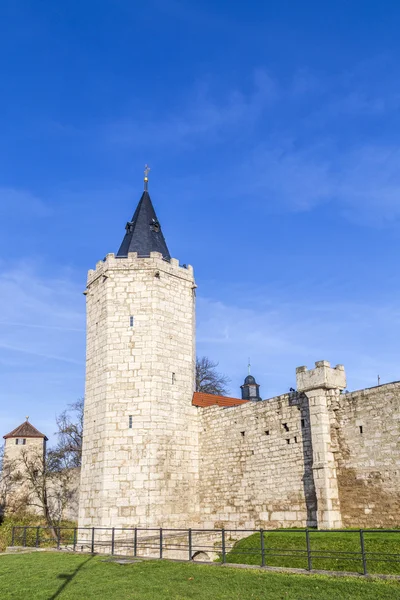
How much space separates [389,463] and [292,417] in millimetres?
3646

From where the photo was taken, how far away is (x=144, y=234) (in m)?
22.1

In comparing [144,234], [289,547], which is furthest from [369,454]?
[144,234]

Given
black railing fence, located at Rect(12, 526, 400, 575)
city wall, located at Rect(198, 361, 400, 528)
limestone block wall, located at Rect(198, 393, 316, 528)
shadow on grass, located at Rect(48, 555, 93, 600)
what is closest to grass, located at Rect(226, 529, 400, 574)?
black railing fence, located at Rect(12, 526, 400, 575)

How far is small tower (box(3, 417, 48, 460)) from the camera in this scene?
40.5 metres

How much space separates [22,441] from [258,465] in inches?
1159

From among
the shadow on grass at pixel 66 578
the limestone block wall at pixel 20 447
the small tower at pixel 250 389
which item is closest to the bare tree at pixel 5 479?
the limestone block wall at pixel 20 447

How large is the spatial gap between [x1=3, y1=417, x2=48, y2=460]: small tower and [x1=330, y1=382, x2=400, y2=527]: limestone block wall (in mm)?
31528

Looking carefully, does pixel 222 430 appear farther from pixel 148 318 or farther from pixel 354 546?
pixel 354 546

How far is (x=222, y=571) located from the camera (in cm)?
1031

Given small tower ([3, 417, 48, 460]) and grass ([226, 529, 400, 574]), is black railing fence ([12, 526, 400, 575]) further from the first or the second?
small tower ([3, 417, 48, 460])

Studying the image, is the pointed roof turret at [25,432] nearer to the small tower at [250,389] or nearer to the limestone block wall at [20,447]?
the limestone block wall at [20,447]

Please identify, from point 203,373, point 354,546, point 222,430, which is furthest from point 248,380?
point 354,546

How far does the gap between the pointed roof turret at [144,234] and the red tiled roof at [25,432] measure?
2555cm

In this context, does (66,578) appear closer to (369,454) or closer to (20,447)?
(369,454)
